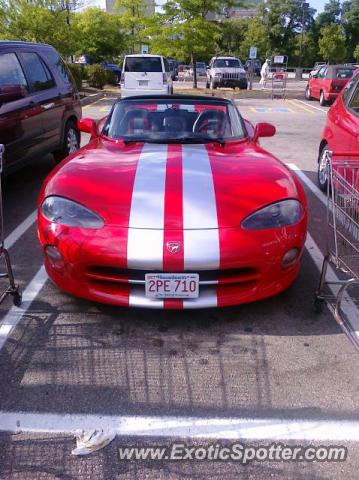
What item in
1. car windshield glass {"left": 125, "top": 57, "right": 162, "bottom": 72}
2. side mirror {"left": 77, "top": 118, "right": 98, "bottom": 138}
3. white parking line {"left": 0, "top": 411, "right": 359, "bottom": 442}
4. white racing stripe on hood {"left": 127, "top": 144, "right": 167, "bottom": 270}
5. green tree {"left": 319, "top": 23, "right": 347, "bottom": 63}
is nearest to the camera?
white parking line {"left": 0, "top": 411, "right": 359, "bottom": 442}

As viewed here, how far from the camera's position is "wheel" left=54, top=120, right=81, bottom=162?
7125 millimetres

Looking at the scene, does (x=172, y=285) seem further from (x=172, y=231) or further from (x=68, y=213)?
(x=68, y=213)

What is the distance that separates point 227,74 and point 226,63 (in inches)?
50.9

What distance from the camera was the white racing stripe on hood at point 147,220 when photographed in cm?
285

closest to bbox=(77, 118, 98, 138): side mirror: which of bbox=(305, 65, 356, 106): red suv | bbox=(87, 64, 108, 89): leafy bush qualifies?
bbox=(305, 65, 356, 106): red suv

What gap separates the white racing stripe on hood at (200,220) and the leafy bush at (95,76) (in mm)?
21051

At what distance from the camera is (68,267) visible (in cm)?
307

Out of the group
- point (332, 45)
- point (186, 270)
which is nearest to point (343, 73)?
point (186, 270)

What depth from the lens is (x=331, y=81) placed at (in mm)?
17625

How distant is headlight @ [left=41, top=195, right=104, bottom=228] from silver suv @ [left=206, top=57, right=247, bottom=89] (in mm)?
22216

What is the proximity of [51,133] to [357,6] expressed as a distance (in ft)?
222

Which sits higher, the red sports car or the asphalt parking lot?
the red sports car

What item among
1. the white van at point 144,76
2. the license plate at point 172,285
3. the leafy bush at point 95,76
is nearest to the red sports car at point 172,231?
the license plate at point 172,285

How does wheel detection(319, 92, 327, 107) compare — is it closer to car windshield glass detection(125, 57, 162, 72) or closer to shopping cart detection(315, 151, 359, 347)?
car windshield glass detection(125, 57, 162, 72)
